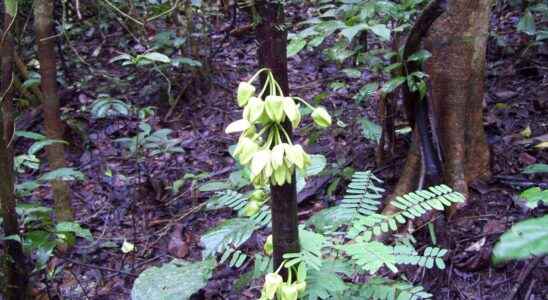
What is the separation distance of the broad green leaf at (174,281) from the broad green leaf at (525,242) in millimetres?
1681

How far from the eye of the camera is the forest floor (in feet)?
9.57

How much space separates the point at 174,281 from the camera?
2.33m

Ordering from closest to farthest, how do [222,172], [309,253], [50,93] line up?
[309,253], [50,93], [222,172]

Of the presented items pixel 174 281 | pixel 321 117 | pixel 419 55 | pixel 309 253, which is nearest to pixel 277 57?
pixel 321 117

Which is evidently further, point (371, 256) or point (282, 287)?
point (371, 256)

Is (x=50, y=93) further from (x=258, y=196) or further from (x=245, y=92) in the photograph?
(x=245, y=92)

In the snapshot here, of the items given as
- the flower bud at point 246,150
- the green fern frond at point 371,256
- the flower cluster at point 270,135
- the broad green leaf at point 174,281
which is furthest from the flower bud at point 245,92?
the broad green leaf at point 174,281

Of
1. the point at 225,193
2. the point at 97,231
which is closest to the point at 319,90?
the point at 97,231

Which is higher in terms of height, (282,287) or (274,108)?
(274,108)

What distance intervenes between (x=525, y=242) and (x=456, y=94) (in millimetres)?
2605

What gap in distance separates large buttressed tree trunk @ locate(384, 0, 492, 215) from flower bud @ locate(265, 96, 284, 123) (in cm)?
203

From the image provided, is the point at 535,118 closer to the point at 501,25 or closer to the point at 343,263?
the point at 501,25

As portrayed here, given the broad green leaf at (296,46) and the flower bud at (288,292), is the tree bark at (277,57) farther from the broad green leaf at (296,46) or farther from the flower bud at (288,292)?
the broad green leaf at (296,46)

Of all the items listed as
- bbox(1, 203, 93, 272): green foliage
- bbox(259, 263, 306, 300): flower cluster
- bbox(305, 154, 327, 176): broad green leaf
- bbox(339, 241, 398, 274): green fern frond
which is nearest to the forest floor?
bbox(1, 203, 93, 272): green foliage
